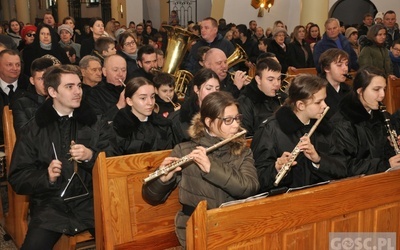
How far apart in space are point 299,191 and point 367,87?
1744 mm

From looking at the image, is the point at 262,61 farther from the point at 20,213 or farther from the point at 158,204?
the point at 20,213

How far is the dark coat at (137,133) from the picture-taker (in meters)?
3.84

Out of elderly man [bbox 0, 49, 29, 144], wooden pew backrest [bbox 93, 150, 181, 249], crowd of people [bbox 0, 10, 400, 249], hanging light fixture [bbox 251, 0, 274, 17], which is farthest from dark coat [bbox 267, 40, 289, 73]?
hanging light fixture [bbox 251, 0, 274, 17]

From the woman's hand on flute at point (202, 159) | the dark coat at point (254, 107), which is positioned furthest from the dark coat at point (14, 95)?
the woman's hand on flute at point (202, 159)

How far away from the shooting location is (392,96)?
6.29 m

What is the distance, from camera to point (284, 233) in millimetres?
2568

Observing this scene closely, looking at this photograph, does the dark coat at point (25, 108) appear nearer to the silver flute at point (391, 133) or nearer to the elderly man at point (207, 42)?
the silver flute at point (391, 133)

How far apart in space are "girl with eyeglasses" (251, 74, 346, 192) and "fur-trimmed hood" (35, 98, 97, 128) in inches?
50.1

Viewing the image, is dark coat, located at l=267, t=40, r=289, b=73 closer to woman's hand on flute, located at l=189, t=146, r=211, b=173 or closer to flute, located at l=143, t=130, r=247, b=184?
flute, located at l=143, t=130, r=247, b=184

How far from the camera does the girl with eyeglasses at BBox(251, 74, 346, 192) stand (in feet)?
11.0

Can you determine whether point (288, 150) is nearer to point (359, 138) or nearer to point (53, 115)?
point (359, 138)

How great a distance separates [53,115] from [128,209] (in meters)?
0.95

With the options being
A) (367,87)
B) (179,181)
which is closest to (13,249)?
(179,181)

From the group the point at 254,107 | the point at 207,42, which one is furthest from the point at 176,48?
the point at 254,107
